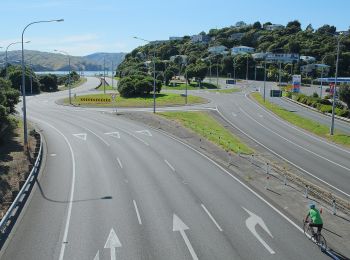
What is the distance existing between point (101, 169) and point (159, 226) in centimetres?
1192

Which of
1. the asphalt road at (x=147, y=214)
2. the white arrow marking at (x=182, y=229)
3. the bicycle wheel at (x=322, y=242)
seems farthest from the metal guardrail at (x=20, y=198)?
the bicycle wheel at (x=322, y=242)

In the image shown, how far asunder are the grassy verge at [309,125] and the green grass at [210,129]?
10.7m

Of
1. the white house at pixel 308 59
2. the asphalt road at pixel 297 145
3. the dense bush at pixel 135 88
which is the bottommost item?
the asphalt road at pixel 297 145

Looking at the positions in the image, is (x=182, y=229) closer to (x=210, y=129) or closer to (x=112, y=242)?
(x=112, y=242)

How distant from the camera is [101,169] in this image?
98.5 feet

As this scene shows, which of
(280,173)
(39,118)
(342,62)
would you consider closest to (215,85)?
(342,62)

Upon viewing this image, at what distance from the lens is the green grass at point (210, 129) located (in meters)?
40.0

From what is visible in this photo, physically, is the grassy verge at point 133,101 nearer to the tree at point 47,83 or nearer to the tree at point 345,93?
the tree at point 345,93

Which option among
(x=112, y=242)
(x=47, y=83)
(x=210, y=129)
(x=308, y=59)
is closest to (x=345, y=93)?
(x=210, y=129)

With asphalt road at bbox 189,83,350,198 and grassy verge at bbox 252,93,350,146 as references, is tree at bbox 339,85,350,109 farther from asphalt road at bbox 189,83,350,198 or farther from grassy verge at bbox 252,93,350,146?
grassy verge at bbox 252,93,350,146

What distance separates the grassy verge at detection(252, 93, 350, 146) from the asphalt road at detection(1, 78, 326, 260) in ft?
65.2

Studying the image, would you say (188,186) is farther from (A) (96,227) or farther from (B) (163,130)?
(B) (163,130)

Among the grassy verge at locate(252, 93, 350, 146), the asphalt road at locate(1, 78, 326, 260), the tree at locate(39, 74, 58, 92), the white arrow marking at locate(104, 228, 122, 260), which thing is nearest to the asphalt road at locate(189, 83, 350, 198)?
the grassy verge at locate(252, 93, 350, 146)

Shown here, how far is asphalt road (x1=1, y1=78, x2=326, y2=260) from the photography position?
1659cm
